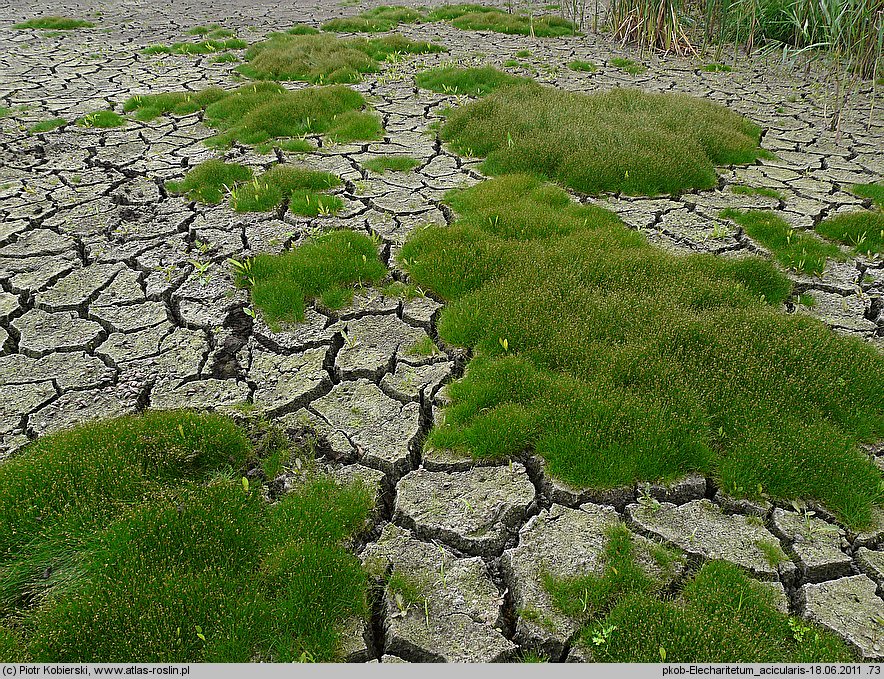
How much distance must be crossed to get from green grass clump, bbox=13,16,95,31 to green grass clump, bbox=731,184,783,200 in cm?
1512

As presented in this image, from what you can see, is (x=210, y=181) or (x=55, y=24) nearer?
(x=210, y=181)

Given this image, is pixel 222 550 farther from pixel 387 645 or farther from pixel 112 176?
pixel 112 176

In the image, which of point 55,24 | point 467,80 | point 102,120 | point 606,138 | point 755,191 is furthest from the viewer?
point 55,24

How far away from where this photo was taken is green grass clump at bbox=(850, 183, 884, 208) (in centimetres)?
630

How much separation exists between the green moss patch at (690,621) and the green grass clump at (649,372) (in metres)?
0.59

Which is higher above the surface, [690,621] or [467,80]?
[467,80]

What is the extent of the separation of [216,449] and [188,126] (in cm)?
651

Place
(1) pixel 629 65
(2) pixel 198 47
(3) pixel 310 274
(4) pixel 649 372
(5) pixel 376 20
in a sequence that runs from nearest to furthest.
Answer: (4) pixel 649 372
(3) pixel 310 274
(1) pixel 629 65
(2) pixel 198 47
(5) pixel 376 20

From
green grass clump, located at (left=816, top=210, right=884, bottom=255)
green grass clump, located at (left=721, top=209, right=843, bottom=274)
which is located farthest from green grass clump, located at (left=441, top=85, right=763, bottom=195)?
green grass clump, located at (left=816, top=210, right=884, bottom=255)

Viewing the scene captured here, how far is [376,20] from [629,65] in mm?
6497

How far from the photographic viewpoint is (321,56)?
1109 cm

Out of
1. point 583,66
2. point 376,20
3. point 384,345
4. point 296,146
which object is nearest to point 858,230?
point 384,345

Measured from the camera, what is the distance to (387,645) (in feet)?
8.71

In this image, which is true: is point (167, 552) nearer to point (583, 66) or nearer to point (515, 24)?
point (583, 66)
